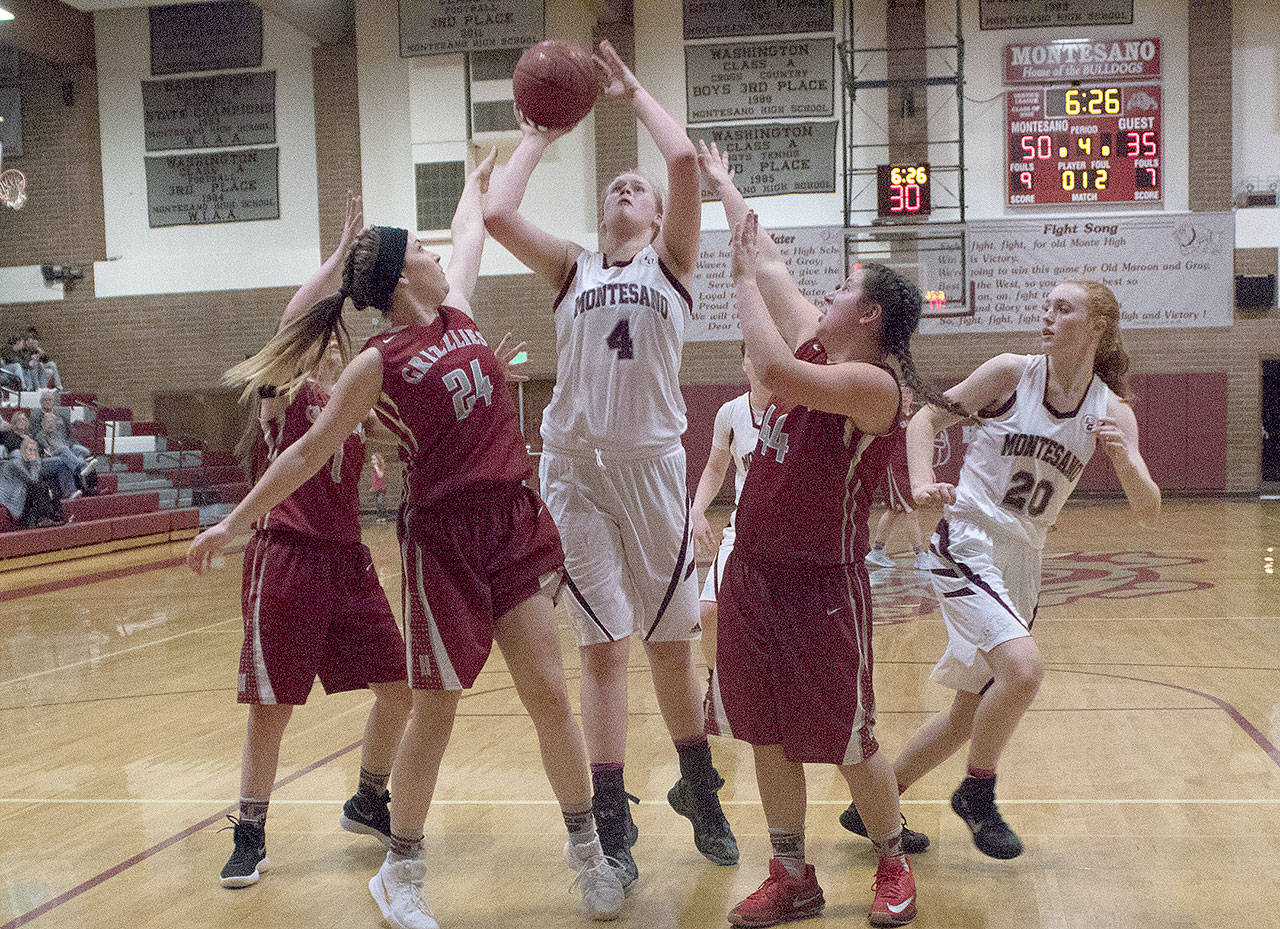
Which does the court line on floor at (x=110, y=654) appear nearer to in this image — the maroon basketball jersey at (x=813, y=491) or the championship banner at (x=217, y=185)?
the maroon basketball jersey at (x=813, y=491)

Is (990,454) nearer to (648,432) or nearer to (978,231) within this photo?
(648,432)

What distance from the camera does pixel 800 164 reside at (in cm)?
1653

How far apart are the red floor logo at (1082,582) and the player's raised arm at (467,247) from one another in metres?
4.53

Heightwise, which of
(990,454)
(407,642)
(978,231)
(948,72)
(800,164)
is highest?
(948,72)

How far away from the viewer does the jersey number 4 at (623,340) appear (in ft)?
10.4

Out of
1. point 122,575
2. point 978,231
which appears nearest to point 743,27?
point 978,231

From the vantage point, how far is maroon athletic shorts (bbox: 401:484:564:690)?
2801 millimetres

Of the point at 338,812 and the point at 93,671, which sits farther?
the point at 93,671

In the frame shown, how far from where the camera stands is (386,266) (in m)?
2.88

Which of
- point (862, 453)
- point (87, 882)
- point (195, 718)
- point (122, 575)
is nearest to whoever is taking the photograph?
point (862, 453)

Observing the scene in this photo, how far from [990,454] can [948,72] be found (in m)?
14.2

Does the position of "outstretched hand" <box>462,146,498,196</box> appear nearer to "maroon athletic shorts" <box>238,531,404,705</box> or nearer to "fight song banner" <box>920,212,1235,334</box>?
"maroon athletic shorts" <box>238,531,404,705</box>

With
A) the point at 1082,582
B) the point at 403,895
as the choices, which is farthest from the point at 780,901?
the point at 1082,582

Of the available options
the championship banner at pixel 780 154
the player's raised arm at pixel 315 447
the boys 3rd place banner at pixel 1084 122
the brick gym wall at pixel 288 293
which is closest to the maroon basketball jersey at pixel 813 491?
the player's raised arm at pixel 315 447
